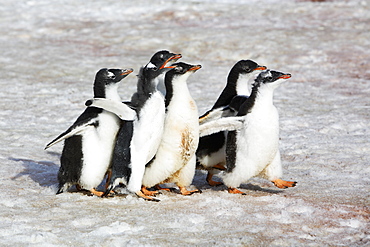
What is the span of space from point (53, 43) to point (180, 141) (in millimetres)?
9384

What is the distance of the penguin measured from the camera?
4293 mm

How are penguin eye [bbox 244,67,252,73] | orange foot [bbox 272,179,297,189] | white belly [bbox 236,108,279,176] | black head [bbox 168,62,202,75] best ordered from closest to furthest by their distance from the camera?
1. black head [bbox 168,62,202,75]
2. white belly [bbox 236,108,279,176]
3. orange foot [bbox 272,179,297,189]
4. penguin eye [bbox 244,67,252,73]

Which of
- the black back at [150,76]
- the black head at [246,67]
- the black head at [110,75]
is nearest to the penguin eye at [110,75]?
the black head at [110,75]

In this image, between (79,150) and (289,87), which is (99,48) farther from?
(79,150)

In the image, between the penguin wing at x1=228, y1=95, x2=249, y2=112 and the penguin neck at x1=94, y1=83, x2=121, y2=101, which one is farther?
the penguin wing at x1=228, y1=95, x2=249, y2=112

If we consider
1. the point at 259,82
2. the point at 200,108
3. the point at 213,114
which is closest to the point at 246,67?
the point at 213,114

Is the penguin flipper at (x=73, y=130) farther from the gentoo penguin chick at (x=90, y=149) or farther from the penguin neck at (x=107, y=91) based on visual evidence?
A: the penguin neck at (x=107, y=91)

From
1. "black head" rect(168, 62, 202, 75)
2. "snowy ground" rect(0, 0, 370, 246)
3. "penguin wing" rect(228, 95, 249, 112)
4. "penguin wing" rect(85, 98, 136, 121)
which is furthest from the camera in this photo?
"penguin wing" rect(228, 95, 249, 112)

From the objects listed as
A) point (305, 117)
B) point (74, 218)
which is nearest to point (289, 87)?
point (305, 117)

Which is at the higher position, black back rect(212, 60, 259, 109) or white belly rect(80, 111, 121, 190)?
black back rect(212, 60, 259, 109)

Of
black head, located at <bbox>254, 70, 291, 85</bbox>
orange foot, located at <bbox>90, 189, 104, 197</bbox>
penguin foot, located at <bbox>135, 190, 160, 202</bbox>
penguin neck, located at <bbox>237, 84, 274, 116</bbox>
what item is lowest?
orange foot, located at <bbox>90, 189, 104, 197</bbox>

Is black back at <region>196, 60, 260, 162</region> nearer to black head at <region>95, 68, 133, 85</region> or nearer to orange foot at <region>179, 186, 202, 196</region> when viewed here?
orange foot at <region>179, 186, 202, 196</region>

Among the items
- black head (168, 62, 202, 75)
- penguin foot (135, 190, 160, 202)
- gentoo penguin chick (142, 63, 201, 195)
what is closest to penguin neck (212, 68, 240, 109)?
gentoo penguin chick (142, 63, 201, 195)

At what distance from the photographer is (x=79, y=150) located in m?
4.44
